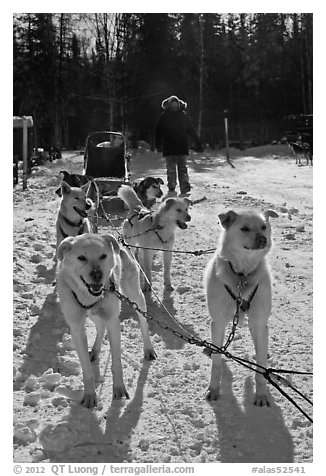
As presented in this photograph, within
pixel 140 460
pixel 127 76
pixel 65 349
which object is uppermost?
pixel 127 76

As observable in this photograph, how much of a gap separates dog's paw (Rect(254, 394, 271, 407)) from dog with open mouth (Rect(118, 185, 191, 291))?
1882 millimetres

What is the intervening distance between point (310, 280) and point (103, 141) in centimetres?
567

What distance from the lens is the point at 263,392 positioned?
2529 mm

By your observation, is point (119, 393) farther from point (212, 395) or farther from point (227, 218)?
point (227, 218)

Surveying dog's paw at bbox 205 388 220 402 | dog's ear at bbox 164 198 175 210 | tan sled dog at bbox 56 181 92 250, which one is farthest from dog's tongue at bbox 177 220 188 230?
dog's paw at bbox 205 388 220 402

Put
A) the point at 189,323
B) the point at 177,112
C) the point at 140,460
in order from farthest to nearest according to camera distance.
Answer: the point at 177,112 → the point at 189,323 → the point at 140,460

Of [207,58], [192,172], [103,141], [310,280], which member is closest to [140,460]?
[310,280]

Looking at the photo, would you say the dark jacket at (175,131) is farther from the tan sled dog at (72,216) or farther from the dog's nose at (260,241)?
the dog's nose at (260,241)

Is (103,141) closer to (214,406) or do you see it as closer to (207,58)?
(207,58)

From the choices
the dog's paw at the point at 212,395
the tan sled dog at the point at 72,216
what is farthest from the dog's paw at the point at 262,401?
the tan sled dog at the point at 72,216

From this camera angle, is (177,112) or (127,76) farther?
(127,76)

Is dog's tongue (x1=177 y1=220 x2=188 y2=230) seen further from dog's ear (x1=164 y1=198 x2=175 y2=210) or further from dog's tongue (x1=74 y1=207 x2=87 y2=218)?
dog's tongue (x1=74 y1=207 x2=87 y2=218)

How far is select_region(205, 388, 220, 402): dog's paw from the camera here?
259cm

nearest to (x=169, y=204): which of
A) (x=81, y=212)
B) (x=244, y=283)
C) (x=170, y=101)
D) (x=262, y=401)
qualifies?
(x=81, y=212)
